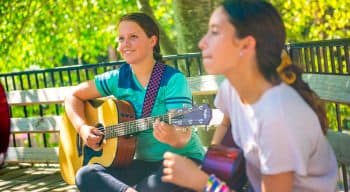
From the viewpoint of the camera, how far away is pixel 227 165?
203 centimetres

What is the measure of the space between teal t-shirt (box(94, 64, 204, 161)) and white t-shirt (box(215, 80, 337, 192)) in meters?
0.87

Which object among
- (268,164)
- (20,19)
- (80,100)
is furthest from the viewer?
(20,19)

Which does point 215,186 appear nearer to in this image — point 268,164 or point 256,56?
point 268,164

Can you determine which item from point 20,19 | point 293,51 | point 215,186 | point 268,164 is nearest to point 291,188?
point 268,164

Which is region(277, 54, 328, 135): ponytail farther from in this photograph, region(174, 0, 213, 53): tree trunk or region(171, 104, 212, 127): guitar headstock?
region(174, 0, 213, 53): tree trunk

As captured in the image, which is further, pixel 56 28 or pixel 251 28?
pixel 56 28

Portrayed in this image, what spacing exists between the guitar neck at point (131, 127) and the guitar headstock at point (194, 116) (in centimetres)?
11

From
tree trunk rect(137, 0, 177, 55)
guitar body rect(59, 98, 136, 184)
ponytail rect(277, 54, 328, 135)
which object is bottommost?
guitar body rect(59, 98, 136, 184)

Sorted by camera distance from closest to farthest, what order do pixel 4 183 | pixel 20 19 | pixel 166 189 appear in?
pixel 166 189
pixel 4 183
pixel 20 19

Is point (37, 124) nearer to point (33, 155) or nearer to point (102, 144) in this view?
point (33, 155)

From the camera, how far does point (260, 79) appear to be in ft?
6.54

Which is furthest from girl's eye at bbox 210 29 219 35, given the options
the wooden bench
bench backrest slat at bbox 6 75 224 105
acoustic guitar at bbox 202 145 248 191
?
bench backrest slat at bbox 6 75 224 105

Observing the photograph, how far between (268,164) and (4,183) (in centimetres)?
350

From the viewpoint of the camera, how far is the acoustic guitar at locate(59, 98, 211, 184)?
287 centimetres
